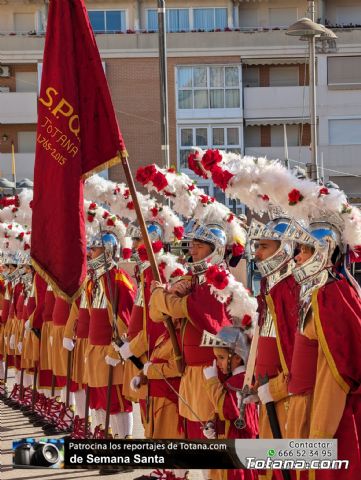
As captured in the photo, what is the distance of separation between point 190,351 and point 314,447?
8.00ft

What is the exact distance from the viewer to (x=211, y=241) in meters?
8.59

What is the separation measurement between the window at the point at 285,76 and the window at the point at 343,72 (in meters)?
1.38

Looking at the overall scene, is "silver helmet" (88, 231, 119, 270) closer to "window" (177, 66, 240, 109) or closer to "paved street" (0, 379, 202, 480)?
"paved street" (0, 379, 202, 480)

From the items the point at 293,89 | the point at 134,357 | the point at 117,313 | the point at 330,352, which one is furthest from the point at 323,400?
the point at 293,89

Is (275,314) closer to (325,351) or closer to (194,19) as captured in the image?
(325,351)

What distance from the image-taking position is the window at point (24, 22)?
46.3 m

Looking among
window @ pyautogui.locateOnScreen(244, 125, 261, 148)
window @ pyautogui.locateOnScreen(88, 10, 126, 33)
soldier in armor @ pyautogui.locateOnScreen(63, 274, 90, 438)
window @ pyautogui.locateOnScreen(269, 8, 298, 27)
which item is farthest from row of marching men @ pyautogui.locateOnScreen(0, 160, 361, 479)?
window @ pyautogui.locateOnScreen(269, 8, 298, 27)

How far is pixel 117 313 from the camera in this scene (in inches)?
436

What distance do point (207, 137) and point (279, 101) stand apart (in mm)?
3353

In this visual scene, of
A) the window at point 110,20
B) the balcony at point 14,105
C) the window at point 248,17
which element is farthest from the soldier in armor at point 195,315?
the window at point 248,17

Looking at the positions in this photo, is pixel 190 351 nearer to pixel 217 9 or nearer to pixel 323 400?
pixel 323 400

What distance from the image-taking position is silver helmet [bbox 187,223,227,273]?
846 cm

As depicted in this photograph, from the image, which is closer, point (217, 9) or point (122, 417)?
point (122, 417)

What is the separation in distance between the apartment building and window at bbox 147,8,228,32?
42 millimetres
